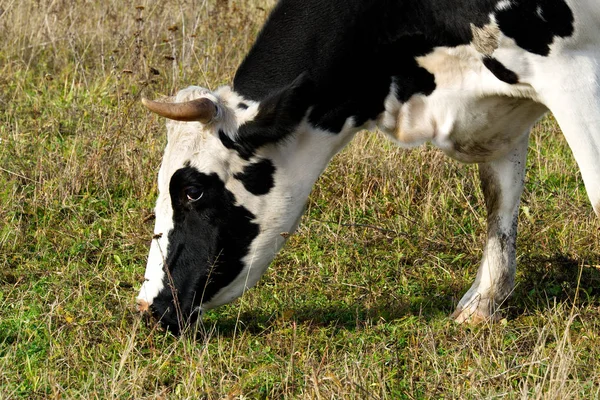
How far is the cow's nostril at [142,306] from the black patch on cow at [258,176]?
2.35 ft

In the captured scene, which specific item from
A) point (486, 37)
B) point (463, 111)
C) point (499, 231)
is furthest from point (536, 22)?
point (499, 231)

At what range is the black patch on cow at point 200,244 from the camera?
454 cm

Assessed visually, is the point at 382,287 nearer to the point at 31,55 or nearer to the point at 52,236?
the point at 52,236

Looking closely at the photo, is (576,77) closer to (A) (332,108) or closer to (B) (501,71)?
(B) (501,71)

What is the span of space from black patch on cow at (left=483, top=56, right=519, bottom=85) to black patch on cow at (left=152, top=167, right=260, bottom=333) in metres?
1.19

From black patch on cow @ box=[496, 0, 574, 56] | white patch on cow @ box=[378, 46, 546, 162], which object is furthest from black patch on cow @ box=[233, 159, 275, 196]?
black patch on cow @ box=[496, 0, 574, 56]

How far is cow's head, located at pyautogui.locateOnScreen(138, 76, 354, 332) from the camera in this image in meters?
4.39

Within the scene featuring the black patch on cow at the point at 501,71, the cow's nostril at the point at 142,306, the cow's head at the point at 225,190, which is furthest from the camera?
the cow's nostril at the point at 142,306

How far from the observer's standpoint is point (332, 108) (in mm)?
4465

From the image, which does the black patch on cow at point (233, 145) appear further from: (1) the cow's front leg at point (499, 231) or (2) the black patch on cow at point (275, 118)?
(1) the cow's front leg at point (499, 231)

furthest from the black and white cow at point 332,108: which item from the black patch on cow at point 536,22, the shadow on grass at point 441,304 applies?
the shadow on grass at point 441,304

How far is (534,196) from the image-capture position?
6086 mm

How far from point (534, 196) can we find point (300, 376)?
234 centimetres

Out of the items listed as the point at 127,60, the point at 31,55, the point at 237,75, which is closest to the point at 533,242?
the point at 237,75
